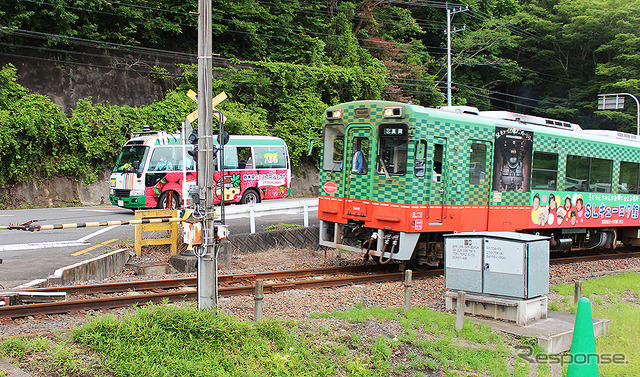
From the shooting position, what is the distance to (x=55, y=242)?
13.5 metres

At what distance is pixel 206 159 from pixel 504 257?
15.1 ft

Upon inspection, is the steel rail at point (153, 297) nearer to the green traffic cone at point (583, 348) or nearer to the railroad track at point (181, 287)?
the railroad track at point (181, 287)

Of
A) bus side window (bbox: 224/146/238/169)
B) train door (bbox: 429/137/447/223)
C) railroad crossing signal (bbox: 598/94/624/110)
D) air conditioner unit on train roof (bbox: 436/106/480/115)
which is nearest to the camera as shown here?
train door (bbox: 429/137/447/223)

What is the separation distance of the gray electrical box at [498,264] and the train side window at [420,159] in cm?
224

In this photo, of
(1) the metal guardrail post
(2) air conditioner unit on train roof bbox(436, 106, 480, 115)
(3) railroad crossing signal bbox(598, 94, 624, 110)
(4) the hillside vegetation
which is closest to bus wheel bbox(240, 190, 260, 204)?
(4) the hillside vegetation

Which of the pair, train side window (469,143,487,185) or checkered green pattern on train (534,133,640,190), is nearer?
train side window (469,143,487,185)

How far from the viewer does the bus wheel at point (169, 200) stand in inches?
763

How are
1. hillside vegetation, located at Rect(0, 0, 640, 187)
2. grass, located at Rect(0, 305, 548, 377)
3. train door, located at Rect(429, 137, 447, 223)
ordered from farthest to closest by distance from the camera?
1. hillside vegetation, located at Rect(0, 0, 640, 187)
2. train door, located at Rect(429, 137, 447, 223)
3. grass, located at Rect(0, 305, 548, 377)

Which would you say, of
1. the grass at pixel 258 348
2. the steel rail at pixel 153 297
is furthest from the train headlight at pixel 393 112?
the grass at pixel 258 348

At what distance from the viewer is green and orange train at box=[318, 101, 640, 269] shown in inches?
434

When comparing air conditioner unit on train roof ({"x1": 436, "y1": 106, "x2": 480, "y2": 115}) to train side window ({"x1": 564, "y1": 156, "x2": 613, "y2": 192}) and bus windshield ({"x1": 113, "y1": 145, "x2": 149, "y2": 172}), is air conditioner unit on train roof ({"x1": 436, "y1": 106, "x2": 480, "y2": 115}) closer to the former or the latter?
train side window ({"x1": 564, "y1": 156, "x2": 613, "y2": 192})

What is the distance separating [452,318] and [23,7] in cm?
2388

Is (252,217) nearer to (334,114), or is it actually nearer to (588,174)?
(334,114)

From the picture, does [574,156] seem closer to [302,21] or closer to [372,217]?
[372,217]
